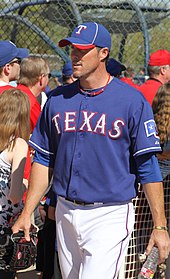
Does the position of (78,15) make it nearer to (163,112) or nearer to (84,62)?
(163,112)

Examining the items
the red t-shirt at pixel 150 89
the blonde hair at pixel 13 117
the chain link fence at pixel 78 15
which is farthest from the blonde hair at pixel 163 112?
the chain link fence at pixel 78 15

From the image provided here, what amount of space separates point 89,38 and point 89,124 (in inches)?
19.9

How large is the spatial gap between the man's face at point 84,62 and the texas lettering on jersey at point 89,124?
0.23 metres

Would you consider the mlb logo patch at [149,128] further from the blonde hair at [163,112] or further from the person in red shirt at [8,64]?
the person in red shirt at [8,64]

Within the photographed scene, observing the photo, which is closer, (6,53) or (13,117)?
(13,117)

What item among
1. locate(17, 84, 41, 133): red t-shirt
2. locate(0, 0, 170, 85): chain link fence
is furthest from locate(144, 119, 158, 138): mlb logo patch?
locate(0, 0, 170, 85): chain link fence

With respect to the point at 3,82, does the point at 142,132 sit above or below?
above

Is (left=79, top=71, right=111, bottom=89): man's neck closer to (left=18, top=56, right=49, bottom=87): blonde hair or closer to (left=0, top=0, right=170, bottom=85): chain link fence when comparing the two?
(left=18, top=56, right=49, bottom=87): blonde hair

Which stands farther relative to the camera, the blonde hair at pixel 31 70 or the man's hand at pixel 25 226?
the blonde hair at pixel 31 70

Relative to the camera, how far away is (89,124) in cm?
363

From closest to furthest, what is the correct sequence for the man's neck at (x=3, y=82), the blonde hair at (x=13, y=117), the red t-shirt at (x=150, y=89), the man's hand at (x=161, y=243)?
the man's hand at (x=161, y=243) → the blonde hair at (x=13, y=117) → the man's neck at (x=3, y=82) → the red t-shirt at (x=150, y=89)

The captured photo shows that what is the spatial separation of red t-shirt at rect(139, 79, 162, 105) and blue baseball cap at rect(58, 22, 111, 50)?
2759 millimetres

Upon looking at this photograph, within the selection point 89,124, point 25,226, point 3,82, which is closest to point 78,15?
point 3,82

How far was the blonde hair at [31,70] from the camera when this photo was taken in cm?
570
